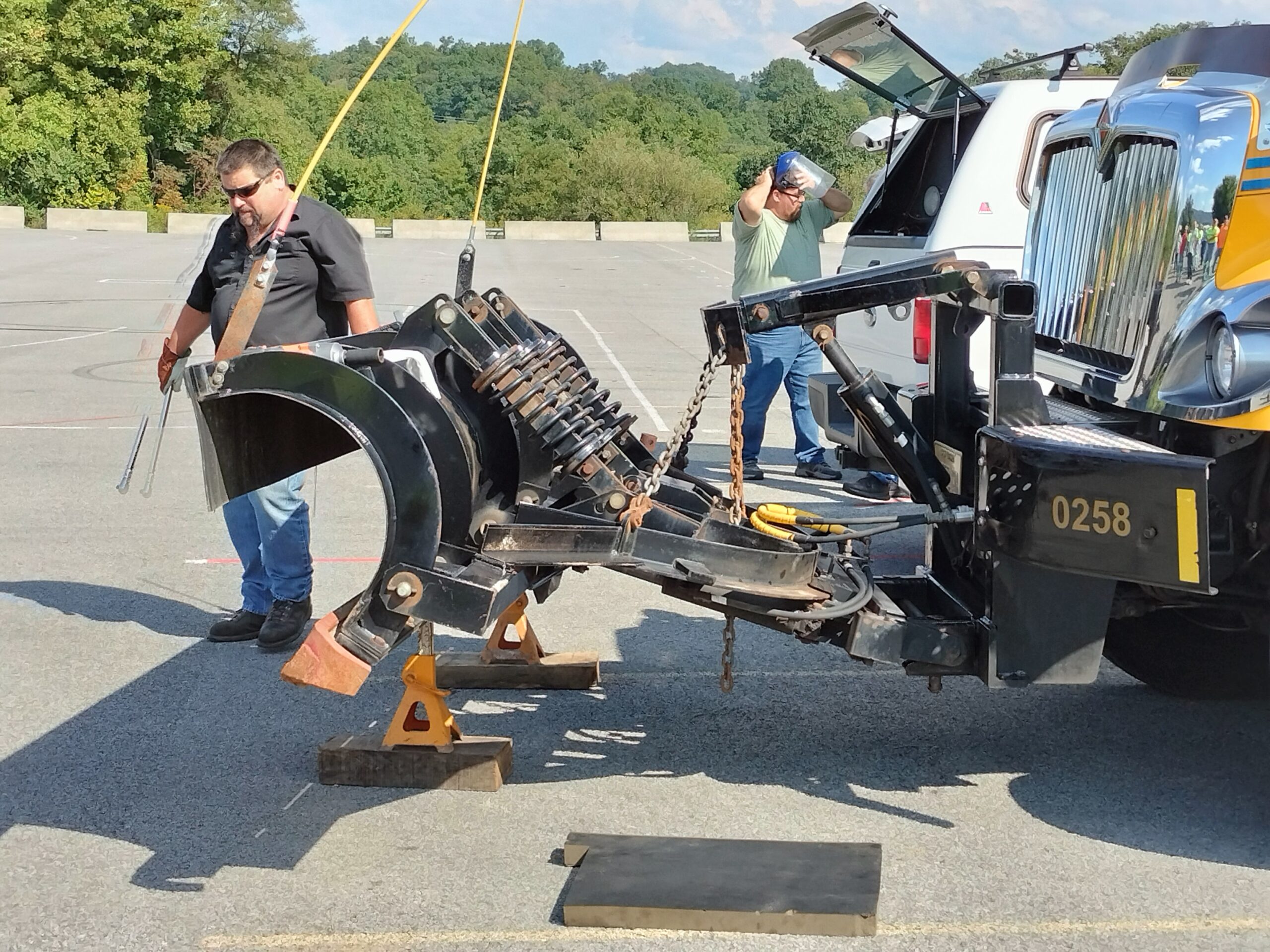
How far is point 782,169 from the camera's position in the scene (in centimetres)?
928

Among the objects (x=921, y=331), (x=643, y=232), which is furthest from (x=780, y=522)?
(x=643, y=232)

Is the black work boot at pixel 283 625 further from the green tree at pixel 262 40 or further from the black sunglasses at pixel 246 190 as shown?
the green tree at pixel 262 40

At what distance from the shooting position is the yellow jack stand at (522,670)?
5512mm

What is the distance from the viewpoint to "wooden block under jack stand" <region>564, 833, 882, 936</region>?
12.2 feet

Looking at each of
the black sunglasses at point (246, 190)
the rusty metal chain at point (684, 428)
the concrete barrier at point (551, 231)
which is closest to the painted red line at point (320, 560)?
the black sunglasses at point (246, 190)

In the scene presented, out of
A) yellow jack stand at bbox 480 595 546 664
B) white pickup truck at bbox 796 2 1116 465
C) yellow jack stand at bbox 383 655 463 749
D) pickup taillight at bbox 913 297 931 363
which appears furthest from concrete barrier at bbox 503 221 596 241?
yellow jack stand at bbox 383 655 463 749

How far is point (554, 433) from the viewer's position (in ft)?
Answer: 13.7

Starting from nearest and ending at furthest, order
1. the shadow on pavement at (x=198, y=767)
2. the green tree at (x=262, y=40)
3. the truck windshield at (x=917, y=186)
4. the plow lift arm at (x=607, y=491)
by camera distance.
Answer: the plow lift arm at (x=607, y=491), the shadow on pavement at (x=198, y=767), the truck windshield at (x=917, y=186), the green tree at (x=262, y=40)

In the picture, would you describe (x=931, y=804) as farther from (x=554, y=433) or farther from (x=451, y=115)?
(x=451, y=115)

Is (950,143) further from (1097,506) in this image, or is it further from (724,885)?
(724,885)

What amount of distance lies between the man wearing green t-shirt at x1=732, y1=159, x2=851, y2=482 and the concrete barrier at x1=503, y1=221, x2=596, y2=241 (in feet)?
138

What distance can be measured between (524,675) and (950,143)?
4.49 m

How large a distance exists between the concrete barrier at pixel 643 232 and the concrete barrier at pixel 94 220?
16.3 m

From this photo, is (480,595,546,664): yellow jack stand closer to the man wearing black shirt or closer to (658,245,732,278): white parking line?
the man wearing black shirt
